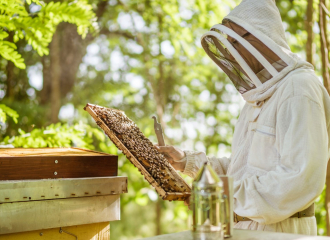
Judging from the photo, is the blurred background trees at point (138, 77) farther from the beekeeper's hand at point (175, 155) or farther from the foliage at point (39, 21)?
the beekeeper's hand at point (175, 155)

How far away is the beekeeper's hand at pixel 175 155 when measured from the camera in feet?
8.48

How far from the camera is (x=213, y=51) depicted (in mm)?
2447

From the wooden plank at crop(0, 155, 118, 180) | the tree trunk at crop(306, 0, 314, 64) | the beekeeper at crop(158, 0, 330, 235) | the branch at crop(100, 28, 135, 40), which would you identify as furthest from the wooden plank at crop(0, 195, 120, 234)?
the branch at crop(100, 28, 135, 40)

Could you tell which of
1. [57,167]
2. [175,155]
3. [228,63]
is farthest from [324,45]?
[57,167]

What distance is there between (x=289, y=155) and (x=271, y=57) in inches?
24.0

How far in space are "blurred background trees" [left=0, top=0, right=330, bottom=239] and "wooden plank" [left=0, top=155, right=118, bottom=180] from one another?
11.6ft

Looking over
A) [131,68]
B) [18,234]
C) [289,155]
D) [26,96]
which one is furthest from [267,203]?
[131,68]

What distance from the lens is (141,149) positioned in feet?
7.32

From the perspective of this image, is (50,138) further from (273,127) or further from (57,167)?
(273,127)

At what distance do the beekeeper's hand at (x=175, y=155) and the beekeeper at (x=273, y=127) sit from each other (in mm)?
514

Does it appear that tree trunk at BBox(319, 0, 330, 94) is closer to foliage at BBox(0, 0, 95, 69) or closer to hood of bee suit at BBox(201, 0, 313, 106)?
hood of bee suit at BBox(201, 0, 313, 106)

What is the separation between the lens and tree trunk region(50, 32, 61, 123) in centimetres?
690

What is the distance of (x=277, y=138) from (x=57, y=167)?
47.2 inches

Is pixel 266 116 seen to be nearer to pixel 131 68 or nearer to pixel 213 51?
pixel 213 51
